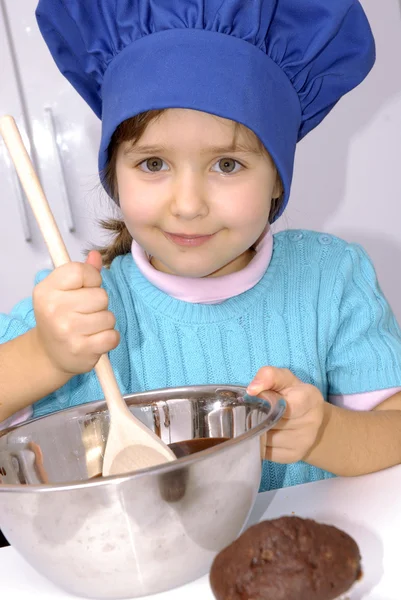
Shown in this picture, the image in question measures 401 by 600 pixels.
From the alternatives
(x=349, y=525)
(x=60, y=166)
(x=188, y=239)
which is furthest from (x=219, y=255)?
(x=60, y=166)

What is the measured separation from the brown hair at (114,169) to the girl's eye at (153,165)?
23 millimetres

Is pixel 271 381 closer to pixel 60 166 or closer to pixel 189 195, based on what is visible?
pixel 189 195

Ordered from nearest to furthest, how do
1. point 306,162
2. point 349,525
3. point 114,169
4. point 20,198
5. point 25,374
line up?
point 349,525 → point 25,374 → point 114,169 → point 20,198 → point 306,162

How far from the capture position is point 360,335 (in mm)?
863

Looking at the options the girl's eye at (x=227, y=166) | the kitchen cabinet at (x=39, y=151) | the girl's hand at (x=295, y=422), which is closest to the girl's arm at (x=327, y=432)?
the girl's hand at (x=295, y=422)

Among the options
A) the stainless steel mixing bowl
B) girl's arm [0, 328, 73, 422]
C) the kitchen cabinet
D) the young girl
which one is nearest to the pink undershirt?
the young girl

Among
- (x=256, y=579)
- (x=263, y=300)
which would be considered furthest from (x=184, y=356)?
(x=256, y=579)

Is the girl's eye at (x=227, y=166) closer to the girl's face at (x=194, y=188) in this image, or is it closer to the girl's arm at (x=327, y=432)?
the girl's face at (x=194, y=188)

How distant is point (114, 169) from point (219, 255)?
0.50ft

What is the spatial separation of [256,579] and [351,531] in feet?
0.62

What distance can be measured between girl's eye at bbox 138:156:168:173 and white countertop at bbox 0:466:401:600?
33cm

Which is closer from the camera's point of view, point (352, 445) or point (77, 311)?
point (77, 311)

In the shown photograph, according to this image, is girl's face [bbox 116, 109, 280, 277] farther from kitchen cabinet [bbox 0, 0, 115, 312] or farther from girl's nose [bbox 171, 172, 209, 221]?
kitchen cabinet [bbox 0, 0, 115, 312]

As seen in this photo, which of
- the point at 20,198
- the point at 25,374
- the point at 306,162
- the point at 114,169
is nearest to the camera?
the point at 25,374
